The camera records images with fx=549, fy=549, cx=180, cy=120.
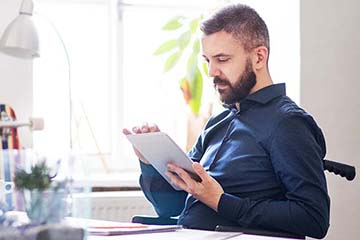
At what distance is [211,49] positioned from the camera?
1695 millimetres

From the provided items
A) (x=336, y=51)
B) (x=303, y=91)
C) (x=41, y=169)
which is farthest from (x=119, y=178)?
(x=41, y=169)

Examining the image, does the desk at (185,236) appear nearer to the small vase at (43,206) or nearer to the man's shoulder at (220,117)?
the small vase at (43,206)

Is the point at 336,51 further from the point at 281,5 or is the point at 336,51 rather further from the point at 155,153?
the point at 155,153

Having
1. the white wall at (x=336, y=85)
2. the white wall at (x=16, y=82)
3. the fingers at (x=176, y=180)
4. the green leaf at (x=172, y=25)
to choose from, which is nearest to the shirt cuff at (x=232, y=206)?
the fingers at (x=176, y=180)

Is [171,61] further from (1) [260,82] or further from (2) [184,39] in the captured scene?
(1) [260,82]

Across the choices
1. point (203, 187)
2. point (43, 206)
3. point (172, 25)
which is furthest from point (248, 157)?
point (172, 25)

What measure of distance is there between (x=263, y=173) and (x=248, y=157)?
6cm

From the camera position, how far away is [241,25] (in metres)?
1.68

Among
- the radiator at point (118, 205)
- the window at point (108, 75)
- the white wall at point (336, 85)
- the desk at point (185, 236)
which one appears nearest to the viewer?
the desk at point (185, 236)

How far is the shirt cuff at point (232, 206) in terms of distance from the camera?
1480mm

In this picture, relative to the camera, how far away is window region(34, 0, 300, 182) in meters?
2.77

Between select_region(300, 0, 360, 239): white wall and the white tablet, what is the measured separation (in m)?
0.99

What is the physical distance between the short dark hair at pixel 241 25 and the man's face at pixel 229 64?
0.06 feet

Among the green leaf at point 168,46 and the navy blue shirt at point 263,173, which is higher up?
the green leaf at point 168,46
